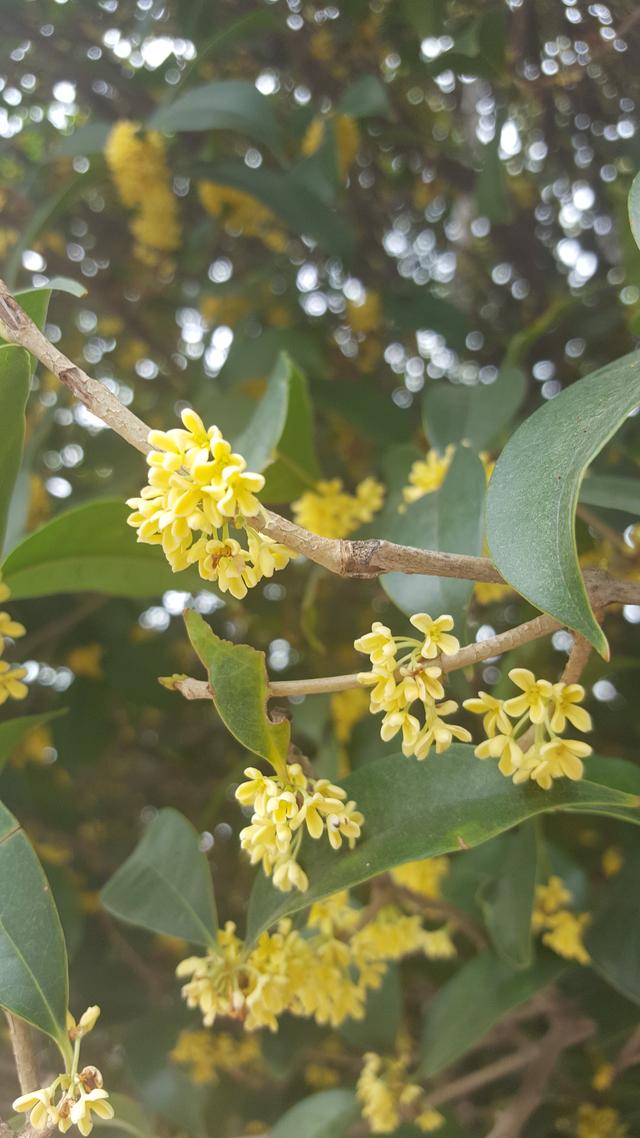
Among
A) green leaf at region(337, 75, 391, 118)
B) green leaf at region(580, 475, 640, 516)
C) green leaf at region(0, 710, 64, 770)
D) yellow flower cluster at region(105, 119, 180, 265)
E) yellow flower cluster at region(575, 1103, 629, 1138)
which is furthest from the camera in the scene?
yellow flower cluster at region(105, 119, 180, 265)

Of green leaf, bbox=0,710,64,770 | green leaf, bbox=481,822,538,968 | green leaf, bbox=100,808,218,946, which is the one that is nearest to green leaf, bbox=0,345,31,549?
green leaf, bbox=0,710,64,770

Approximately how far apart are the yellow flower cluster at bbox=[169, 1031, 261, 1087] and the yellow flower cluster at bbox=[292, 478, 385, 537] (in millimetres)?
609

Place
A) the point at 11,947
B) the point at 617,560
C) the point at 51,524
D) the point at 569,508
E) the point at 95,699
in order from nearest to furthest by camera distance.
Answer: the point at 569,508 < the point at 11,947 < the point at 51,524 < the point at 617,560 < the point at 95,699

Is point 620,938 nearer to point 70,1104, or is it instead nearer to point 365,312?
point 70,1104

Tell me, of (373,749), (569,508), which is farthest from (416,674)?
(373,749)

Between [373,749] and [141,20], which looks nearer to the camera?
[373,749]

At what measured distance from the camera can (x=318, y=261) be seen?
144 cm

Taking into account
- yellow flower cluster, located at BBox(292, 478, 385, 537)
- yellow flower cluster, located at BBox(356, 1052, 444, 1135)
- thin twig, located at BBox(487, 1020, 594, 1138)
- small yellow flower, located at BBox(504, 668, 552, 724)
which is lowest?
yellow flower cluster, located at BBox(356, 1052, 444, 1135)

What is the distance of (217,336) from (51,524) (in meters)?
0.77

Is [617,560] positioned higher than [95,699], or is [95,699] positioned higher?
[617,560]

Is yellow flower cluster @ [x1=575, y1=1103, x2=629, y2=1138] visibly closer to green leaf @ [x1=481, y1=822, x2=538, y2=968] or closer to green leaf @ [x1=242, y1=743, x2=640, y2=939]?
green leaf @ [x1=481, y1=822, x2=538, y2=968]

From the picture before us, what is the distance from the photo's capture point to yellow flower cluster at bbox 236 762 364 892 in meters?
0.53

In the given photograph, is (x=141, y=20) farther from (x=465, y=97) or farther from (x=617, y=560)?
(x=617, y=560)

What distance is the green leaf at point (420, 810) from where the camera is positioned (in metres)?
0.55
